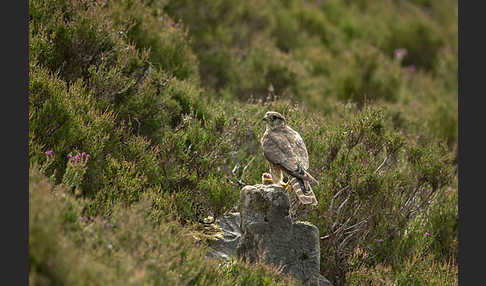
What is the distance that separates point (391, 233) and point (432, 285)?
1217 mm

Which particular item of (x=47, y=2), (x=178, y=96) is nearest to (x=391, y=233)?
(x=178, y=96)

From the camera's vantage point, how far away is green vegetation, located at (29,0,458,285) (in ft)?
13.9

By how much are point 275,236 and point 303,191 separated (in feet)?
2.14

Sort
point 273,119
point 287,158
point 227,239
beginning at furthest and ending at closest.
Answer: point 227,239
point 273,119
point 287,158

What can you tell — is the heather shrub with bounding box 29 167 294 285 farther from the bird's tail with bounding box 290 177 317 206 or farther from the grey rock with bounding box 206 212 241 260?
the bird's tail with bounding box 290 177 317 206

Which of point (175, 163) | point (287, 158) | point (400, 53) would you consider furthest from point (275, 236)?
point (400, 53)

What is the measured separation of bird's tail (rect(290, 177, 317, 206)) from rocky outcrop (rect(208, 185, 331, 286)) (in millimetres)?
285

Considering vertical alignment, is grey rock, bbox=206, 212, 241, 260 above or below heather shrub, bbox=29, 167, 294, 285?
below

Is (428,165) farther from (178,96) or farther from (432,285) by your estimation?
(178,96)

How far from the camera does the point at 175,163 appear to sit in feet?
21.2

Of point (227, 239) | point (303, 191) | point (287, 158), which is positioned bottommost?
point (227, 239)

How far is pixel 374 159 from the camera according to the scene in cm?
719

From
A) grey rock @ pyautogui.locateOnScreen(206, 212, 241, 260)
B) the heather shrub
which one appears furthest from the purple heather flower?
the heather shrub

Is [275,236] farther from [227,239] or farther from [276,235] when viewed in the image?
[227,239]
